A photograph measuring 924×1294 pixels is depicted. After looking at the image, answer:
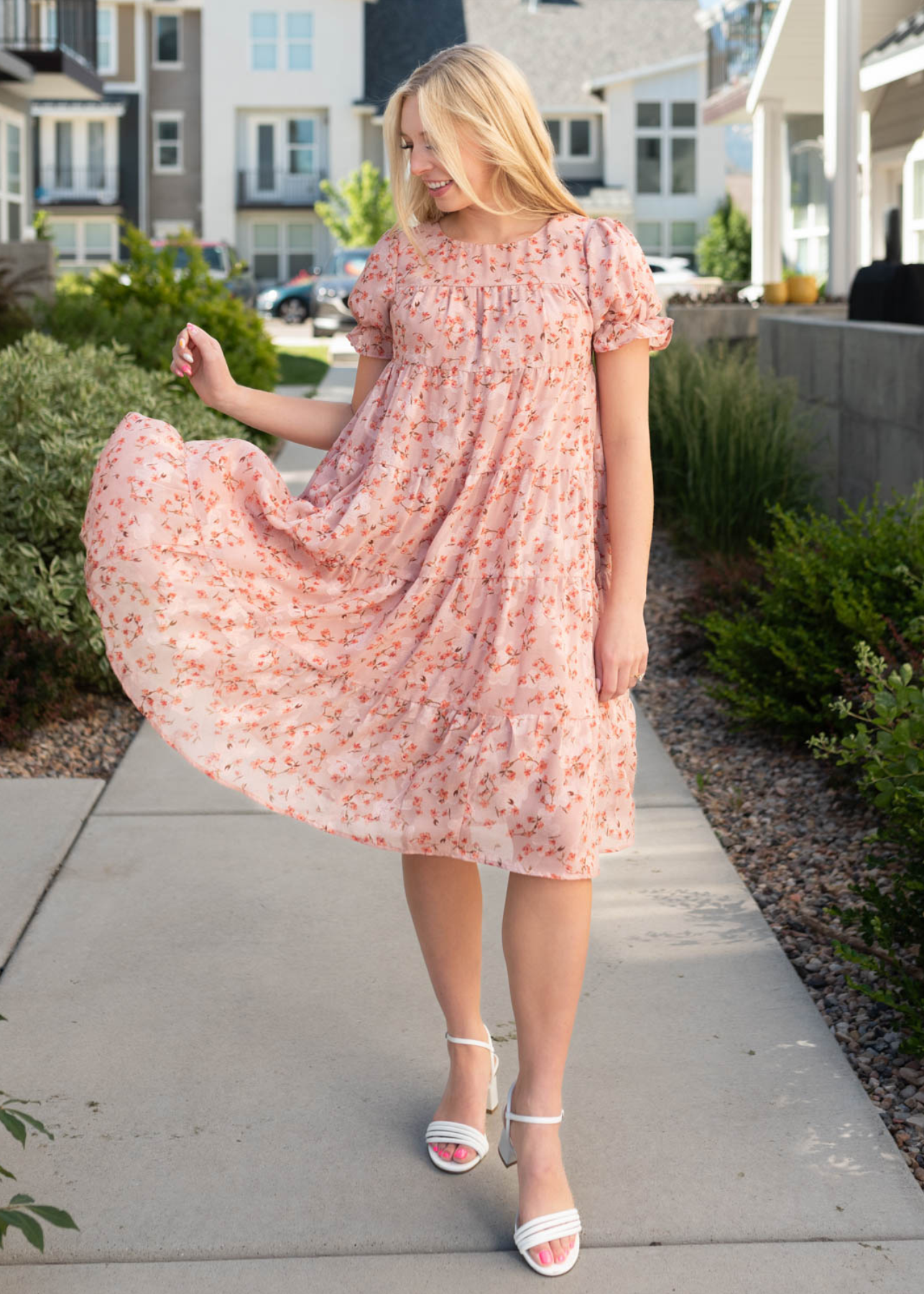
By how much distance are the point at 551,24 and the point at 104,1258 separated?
4557 centimetres

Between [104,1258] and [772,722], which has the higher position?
[772,722]

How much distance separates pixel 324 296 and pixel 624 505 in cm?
2641

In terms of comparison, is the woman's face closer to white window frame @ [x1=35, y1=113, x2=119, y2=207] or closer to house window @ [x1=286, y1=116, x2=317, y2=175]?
house window @ [x1=286, y1=116, x2=317, y2=175]

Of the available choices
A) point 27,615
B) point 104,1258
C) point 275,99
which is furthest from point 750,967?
point 275,99

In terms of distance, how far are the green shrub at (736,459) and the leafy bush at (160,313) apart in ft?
13.1

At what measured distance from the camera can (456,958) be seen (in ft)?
8.38

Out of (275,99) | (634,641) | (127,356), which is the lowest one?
(634,641)

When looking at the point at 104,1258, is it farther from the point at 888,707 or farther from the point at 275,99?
the point at 275,99

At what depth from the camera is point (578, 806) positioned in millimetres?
2275

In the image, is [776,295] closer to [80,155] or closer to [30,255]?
[30,255]

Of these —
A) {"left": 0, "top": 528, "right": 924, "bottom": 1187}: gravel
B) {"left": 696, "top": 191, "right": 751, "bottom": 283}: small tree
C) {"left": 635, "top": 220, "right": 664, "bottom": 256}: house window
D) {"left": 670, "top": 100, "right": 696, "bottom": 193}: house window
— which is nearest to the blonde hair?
{"left": 0, "top": 528, "right": 924, "bottom": 1187}: gravel

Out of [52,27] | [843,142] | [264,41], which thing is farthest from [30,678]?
[264,41]

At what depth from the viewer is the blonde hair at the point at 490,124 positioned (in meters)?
2.26

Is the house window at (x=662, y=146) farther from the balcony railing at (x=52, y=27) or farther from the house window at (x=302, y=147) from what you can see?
the balcony railing at (x=52, y=27)
